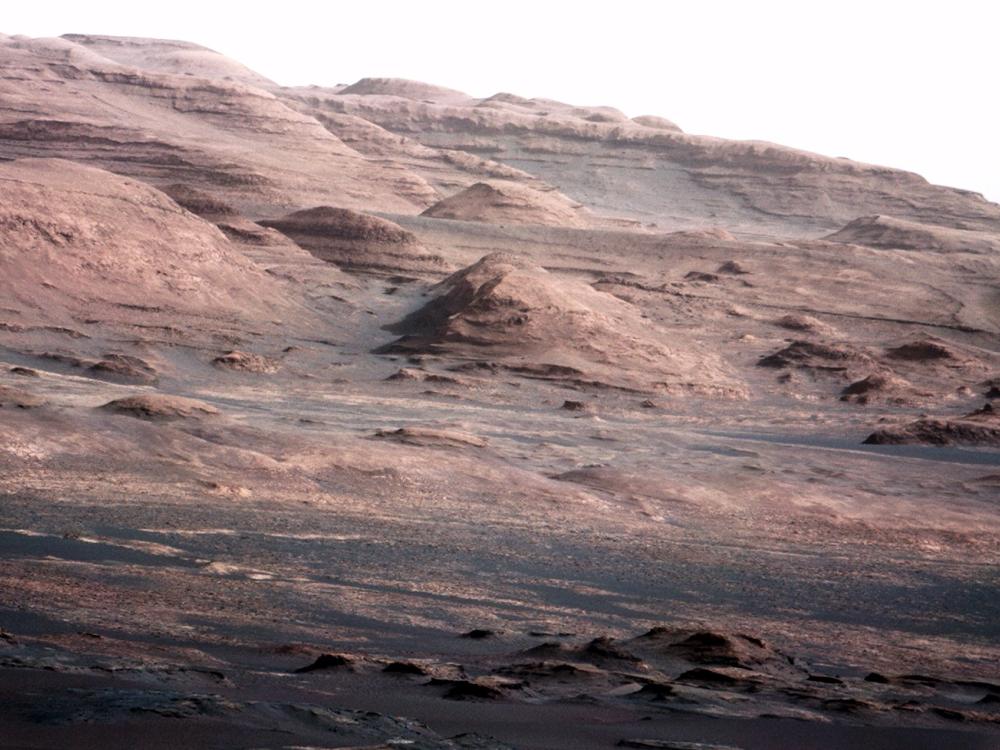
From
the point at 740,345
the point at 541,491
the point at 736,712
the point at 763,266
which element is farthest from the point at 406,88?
the point at 736,712

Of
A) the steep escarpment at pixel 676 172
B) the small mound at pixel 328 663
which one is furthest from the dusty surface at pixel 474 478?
the steep escarpment at pixel 676 172

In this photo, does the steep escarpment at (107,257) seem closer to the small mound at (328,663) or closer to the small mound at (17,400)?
the small mound at (17,400)

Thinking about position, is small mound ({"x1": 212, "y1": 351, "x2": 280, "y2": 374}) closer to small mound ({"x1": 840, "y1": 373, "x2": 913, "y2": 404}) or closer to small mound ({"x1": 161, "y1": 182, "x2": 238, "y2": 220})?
small mound ({"x1": 840, "y1": 373, "x2": 913, "y2": 404})

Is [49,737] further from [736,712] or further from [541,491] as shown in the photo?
[541,491]

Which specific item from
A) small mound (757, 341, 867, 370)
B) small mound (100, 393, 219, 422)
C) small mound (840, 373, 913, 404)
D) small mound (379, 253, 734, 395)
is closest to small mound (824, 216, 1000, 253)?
small mound (757, 341, 867, 370)

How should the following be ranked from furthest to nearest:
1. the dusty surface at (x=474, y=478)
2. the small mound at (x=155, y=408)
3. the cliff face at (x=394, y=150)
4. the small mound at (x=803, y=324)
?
the cliff face at (x=394, y=150) < the small mound at (x=803, y=324) < the small mound at (x=155, y=408) < the dusty surface at (x=474, y=478)

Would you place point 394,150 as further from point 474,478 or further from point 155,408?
point 474,478

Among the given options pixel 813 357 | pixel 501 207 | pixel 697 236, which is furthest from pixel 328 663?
pixel 501 207
